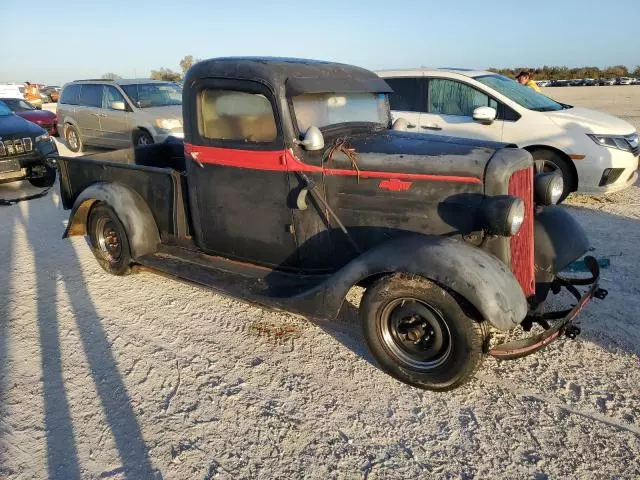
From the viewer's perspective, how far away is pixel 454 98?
681 centimetres

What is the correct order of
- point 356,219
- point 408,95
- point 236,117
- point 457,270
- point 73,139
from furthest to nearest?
1. point 73,139
2. point 408,95
3. point 236,117
4. point 356,219
5. point 457,270

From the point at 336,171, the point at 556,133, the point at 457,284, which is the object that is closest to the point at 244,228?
the point at 336,171

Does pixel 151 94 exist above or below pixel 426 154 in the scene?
above

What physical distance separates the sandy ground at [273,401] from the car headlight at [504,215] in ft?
3.27

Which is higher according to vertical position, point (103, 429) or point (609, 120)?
point (609, 120)

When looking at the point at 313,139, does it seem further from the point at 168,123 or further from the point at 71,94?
the point at 71,94

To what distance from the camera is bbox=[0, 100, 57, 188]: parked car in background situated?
7793mm

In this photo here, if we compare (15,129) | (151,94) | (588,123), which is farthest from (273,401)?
(151,94)

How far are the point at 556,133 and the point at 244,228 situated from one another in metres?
4.66

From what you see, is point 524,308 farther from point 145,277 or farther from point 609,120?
point 609,120

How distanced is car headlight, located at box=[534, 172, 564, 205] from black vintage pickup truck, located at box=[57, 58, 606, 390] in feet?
0.03

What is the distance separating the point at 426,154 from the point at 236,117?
4.82 ft

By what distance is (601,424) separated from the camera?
8.59ft

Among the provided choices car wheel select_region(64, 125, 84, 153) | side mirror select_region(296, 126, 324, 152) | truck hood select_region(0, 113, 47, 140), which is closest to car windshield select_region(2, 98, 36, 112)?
car wheel select_region(64, 125, 84, 153)
